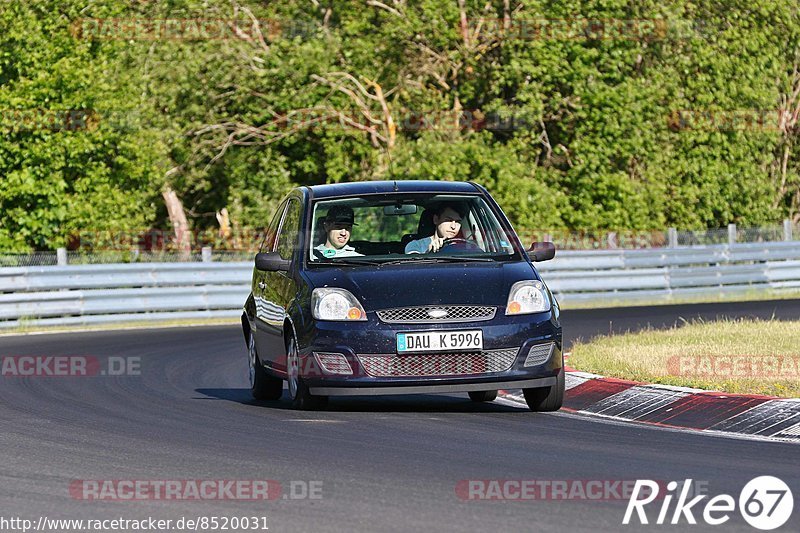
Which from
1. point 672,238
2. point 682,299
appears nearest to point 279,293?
point 682,299

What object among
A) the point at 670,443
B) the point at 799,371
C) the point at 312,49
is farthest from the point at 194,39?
the point at 670,443

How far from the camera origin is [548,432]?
31.9 feet

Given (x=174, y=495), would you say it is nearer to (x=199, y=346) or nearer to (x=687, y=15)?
(x=199, y=346)

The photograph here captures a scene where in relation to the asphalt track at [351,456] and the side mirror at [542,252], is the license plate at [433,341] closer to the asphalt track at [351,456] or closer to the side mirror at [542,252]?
the asphalt track at [351,456]

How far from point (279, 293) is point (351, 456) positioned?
3.39m

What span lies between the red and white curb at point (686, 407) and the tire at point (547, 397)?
0.30 m

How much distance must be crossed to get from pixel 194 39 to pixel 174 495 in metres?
33.1

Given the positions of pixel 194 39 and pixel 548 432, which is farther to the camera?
pixel 194 39

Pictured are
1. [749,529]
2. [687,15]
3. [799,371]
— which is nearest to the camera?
[749,529]

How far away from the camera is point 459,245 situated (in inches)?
460

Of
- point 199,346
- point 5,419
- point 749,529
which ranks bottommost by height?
point 199,346

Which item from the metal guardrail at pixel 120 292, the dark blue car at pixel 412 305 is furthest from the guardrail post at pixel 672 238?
the dark blue car at pixel 412 305

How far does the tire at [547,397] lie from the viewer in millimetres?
11023

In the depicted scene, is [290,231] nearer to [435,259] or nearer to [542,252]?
[435,259]
